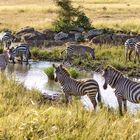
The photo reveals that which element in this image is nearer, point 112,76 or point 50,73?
point 112,76

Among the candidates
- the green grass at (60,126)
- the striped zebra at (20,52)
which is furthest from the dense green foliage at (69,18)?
the green grass at (60,126)

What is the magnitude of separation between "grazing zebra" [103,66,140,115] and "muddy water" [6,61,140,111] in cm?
99

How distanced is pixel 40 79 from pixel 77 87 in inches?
263

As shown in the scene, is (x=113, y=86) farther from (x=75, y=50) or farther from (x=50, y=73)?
(x=75, y=50)

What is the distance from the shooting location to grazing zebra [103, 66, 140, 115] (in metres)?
13.4

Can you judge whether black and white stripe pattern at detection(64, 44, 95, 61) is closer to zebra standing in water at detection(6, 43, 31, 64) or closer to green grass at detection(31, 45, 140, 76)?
green grass at detection(31, 45, 140, 76)

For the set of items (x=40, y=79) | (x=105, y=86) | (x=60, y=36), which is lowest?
(x=60, y=36)

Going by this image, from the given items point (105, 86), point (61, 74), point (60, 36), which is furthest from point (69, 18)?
point (105, 86)

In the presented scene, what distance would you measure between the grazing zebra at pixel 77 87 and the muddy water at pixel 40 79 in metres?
0.78

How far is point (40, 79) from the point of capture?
69.1 feet

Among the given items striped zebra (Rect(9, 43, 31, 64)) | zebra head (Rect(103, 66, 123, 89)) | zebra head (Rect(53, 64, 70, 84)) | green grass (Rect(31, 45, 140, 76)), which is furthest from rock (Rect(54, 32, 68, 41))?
zebra head (Rect(103, 66, 123, 89))

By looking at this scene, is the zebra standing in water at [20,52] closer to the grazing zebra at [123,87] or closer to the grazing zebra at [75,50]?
the grazing zebra at [75,50]

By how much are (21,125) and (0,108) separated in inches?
67.5

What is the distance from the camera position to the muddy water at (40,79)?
17.1 m
